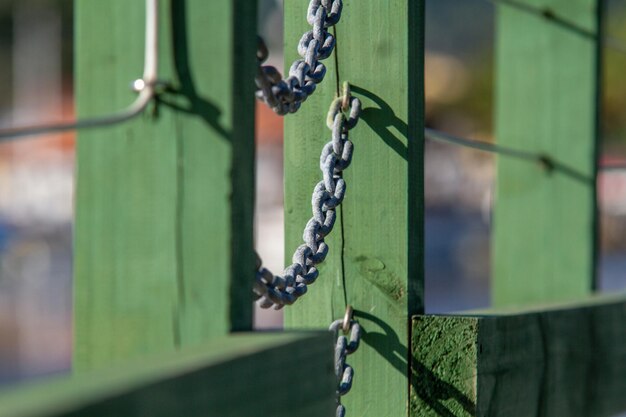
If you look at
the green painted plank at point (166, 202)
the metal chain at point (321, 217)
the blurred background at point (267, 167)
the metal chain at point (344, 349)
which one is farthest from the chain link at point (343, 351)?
the blurred background at point (267, 167)

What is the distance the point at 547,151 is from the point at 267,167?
89.2 feet

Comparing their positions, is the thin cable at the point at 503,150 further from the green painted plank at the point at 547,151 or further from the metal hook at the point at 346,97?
the metal hook at the point at 346,97

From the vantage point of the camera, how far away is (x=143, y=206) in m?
1.19

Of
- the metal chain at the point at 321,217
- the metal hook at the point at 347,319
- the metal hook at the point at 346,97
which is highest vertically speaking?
the metal hook at the point at 346,97

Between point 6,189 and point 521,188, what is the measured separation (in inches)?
1551

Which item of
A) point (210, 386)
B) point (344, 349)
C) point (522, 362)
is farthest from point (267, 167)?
point (210, 386)

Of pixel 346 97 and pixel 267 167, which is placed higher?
pixel 267 167

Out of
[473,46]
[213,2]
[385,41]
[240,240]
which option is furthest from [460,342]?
[473,46]

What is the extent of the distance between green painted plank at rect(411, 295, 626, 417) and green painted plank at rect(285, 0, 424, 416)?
0.05 meters

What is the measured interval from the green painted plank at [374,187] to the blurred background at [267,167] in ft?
61.5

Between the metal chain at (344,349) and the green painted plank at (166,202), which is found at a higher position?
the green painted plank at (166,202)

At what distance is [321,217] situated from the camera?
5.47 feet

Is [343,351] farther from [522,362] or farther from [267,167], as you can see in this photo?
[267,167]

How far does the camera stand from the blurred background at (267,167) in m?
26.2
